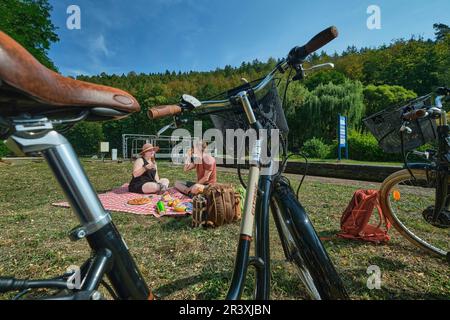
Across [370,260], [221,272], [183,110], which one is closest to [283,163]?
[183,110]

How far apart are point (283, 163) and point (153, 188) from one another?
5003 millimetres

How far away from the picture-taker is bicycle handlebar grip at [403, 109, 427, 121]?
201cm

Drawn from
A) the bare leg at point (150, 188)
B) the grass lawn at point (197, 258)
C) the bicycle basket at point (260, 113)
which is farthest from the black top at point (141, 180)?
the bicycle basket at point (260, 113)

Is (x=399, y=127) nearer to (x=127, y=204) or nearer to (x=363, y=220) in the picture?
(x=363, y=220)

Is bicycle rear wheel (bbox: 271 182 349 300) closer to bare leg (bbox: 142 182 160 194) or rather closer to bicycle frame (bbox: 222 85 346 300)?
bicycle frame (bbox: 222 85 346 300)

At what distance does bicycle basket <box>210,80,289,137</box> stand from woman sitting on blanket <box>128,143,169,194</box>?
4868 millimetres

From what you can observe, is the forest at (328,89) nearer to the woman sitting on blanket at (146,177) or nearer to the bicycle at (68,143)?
the bicycle at (68,143)

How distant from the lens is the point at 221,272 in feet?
7.86

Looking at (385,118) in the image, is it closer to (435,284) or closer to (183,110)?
(435,284)

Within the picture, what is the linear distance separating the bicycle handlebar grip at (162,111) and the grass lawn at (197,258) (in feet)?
5.10

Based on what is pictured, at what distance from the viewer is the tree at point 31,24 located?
46.8ft

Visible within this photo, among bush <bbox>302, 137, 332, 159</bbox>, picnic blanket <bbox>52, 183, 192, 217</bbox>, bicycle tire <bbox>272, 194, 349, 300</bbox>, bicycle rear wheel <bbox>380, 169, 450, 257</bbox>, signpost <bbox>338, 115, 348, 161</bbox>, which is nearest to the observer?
bicycle tire <bbox>272, 194, 349, 300</bbox>

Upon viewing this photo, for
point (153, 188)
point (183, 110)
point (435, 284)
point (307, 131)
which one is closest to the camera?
point (183, 110)

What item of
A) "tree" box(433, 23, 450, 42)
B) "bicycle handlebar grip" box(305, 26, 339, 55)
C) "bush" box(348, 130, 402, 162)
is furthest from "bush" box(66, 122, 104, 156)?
"tree" box(433, 23, 450, 42)
